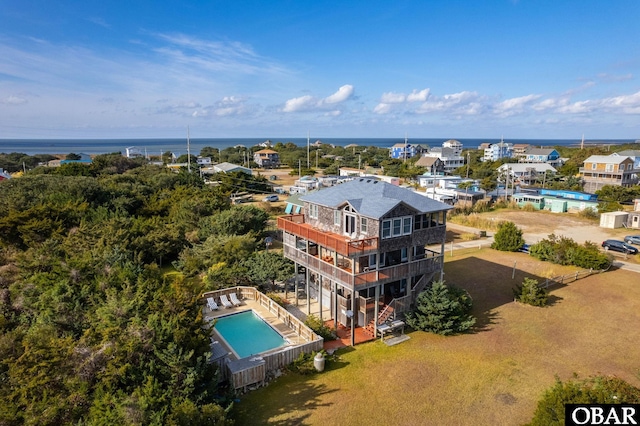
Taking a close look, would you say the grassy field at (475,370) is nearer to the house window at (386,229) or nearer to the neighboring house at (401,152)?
the house window at (386,229)

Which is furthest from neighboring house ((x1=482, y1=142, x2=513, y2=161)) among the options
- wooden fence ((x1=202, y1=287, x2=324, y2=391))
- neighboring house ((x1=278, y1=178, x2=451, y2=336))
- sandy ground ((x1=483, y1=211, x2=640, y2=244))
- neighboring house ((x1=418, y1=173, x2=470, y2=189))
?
wooden fence ((x1=202, y1=287, x2=324, y2=391))

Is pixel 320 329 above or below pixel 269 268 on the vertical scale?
below

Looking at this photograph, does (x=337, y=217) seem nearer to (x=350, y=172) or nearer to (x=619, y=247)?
(x=619, y=247)

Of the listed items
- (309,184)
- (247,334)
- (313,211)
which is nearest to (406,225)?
(313,211)

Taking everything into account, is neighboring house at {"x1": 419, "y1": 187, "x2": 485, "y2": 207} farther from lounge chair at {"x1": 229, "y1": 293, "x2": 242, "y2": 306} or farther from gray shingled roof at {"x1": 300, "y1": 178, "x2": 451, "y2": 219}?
lounge chair at {"x1": 229, "y1": 293, "x2": 242, "y2": 306}

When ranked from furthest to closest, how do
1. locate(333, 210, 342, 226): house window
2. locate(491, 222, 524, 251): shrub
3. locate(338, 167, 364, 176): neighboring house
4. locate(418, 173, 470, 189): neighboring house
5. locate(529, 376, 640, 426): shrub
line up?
locate(338, 167, 364, 176): neighboring house → locate(418, 173, 470, 189): neighboring house → locate(491, 222, 524, 251): shrub → locate(333, 210, 342, 226): house window → locate(529, 376, 640, 426): shrub
